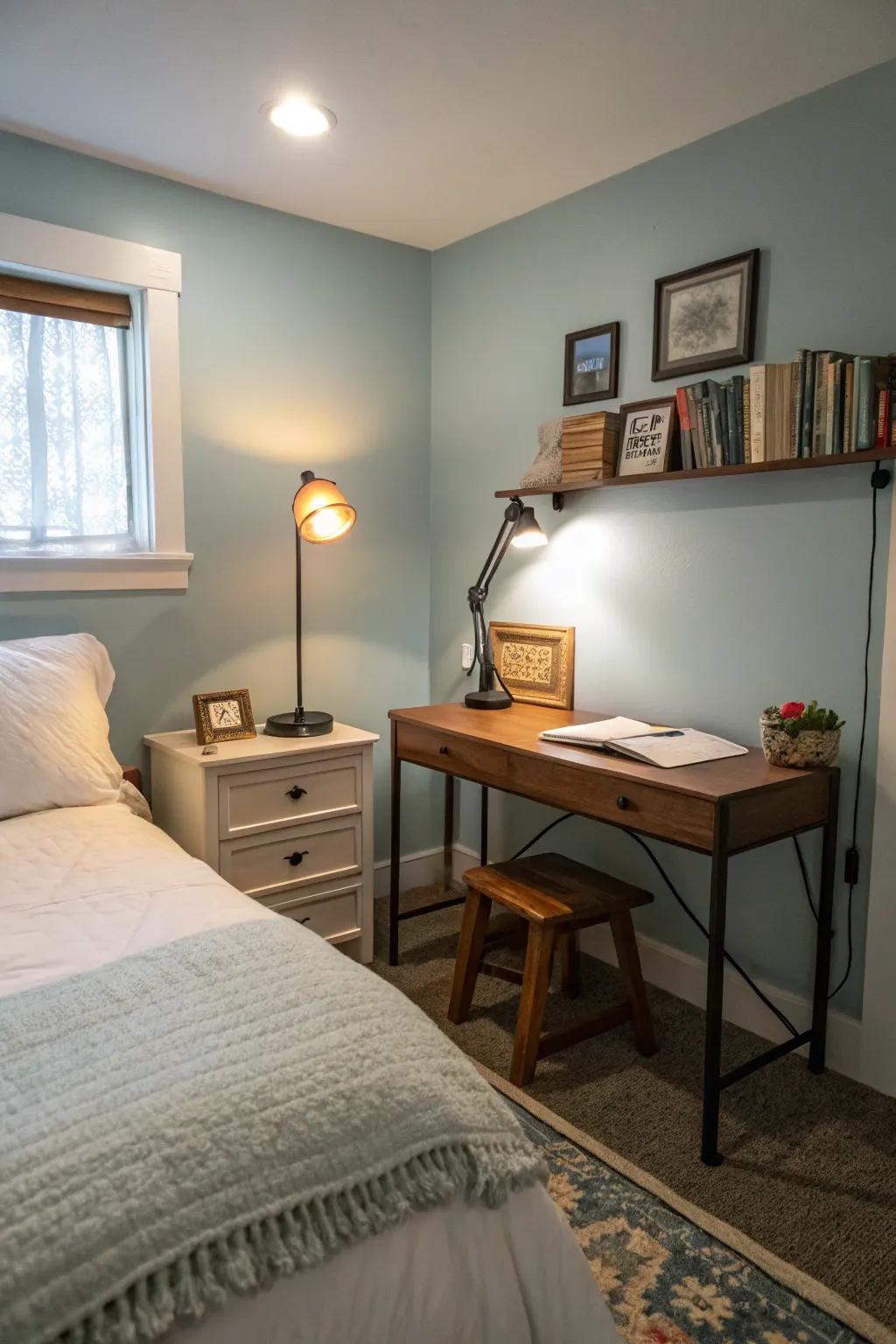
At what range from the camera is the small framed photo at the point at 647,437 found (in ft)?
7.76

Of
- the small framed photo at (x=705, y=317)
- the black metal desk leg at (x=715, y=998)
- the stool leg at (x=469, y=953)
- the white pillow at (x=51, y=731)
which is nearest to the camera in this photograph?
the black metal desk leg at (x=715, y=998)

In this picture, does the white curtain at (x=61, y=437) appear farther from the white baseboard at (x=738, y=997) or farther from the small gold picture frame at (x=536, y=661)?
the white baseboard at (x=738, y=997)

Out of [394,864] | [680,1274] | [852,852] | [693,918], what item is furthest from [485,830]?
[680,1274]

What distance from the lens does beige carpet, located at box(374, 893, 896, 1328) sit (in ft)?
5.39

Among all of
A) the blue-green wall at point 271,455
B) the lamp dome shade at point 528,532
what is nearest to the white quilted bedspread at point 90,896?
the blue-green wall at point 271,455

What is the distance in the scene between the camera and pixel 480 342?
3090mm

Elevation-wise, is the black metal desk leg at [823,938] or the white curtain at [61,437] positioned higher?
the white curtain at [61,437]

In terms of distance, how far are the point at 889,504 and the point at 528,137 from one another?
4.38 ft

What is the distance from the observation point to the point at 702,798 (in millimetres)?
1796

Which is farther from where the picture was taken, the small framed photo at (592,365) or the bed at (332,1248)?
the small framed photo at (592,365)

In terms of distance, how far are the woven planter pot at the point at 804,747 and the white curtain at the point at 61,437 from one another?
1.93 meters

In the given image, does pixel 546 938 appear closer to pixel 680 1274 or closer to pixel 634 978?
pixel 634 978

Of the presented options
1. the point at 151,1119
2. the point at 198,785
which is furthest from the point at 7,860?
the point at 151,1119

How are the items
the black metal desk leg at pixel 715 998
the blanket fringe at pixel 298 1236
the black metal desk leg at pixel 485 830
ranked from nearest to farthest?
1. the blanket fringe at pixel 298 1236
2. the black metal desk leg at pixel 715 998
3. the black metal desk leg at pixel 485 830
